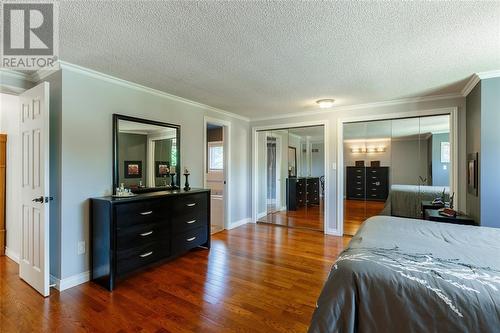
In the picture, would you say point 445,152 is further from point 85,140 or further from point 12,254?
point 12,254

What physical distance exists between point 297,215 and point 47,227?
4.57 meters

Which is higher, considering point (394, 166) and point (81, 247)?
point (394, 166)

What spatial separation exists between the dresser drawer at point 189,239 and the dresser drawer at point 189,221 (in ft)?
Result: 0.20

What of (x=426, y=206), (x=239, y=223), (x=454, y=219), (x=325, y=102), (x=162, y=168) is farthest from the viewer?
(x=239, y=223)

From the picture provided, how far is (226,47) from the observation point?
2.22 m

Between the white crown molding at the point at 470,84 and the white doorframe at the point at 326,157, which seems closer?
the white crown molding at the point at 470,84

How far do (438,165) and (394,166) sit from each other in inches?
24.5

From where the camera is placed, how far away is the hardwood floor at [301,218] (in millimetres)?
5129

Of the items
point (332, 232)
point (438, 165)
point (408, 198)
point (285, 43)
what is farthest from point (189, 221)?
point (438, 165)

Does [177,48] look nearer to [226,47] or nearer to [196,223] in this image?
[226,47]

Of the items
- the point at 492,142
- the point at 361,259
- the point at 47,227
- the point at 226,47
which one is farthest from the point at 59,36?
the point at 492,142

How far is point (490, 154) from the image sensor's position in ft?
9.27

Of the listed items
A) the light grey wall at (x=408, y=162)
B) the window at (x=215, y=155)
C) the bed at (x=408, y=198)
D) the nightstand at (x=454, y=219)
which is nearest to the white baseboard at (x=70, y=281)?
the window at (x=215, y=155)

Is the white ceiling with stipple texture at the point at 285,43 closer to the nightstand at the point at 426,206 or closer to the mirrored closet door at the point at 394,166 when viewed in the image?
the mirrored closet door at the point at 394,166
